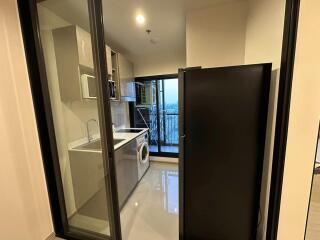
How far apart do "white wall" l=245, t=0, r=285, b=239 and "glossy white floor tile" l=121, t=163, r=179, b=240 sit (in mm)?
1035

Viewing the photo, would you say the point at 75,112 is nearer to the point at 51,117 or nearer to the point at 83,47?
the point at 51,117

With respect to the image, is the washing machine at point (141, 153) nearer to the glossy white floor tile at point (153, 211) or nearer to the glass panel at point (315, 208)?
the glossy white floor tile at point (153, 211)

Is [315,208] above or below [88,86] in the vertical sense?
below

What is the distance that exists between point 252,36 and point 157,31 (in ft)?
4.90

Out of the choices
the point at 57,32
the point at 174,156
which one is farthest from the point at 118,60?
the point at 174,156

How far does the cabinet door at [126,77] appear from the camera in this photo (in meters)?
3.11

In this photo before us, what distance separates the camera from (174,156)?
3863 millimetres

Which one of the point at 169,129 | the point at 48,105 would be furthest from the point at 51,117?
the point at 169,129

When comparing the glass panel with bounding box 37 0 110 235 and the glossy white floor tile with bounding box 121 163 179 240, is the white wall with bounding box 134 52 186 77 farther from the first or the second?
the glossy white floor tile with bounding box 121 163 179 240

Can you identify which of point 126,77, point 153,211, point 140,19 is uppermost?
point 140,19

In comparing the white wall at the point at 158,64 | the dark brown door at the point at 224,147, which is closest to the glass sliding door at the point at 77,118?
the dark brown door at the point at 224,147

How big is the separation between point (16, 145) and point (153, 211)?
1841mm

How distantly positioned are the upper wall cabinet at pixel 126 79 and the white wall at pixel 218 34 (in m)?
1.53

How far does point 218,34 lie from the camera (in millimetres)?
2049
